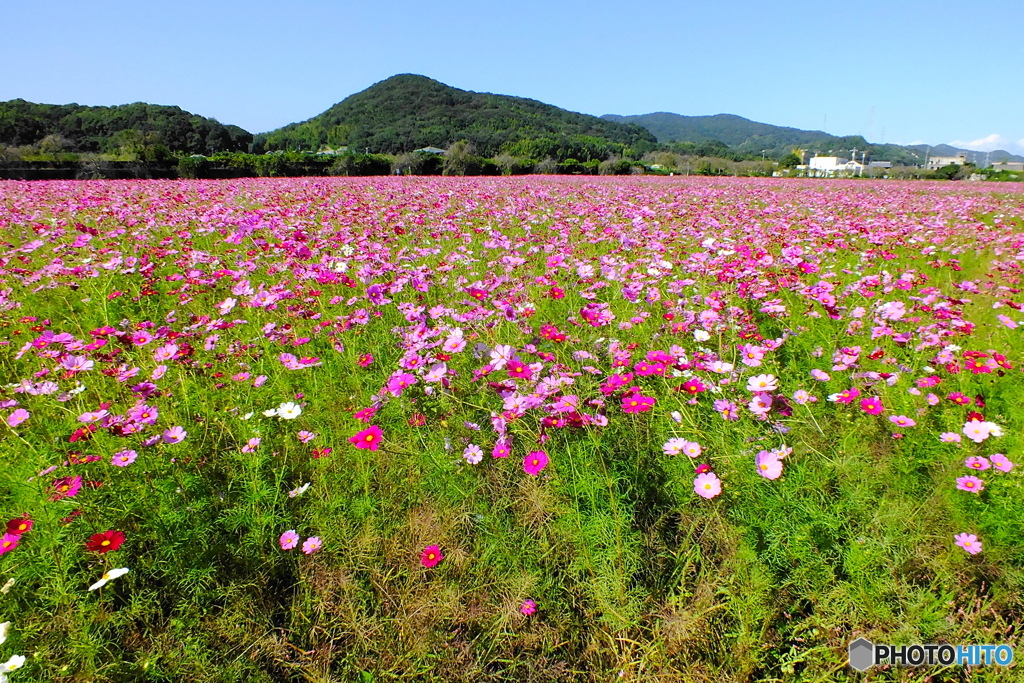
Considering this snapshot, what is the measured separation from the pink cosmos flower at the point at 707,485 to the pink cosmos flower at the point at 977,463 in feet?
2.59

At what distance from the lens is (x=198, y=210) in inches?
267

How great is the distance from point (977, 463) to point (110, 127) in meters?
79.0

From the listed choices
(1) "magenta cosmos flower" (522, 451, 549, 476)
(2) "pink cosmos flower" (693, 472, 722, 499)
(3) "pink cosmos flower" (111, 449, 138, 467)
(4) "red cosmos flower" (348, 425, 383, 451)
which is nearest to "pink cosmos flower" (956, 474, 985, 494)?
(2) "pink cosmos flower" (693, 472, 722, 499)

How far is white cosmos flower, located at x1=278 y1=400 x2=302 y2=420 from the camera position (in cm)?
185

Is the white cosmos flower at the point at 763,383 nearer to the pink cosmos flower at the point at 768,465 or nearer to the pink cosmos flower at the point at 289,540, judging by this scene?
the pink cosmos flower at the point at 768,465

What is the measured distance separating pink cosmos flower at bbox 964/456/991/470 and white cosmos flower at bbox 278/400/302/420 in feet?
7.18

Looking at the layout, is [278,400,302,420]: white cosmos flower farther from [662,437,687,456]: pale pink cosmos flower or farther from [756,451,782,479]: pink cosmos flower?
[756,451,782,479]: pink cosmos flower

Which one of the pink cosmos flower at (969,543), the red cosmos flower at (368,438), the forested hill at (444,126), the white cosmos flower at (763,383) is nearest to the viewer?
the pink cosmos flower at (969,543)

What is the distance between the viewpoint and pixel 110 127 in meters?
58.5

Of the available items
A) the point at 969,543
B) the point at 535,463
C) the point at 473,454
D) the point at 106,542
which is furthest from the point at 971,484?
the point at 106,542

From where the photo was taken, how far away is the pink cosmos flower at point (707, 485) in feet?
4.51

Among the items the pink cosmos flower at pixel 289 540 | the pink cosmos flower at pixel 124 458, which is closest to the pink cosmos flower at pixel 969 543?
the pink cosmos flower at pixel 289 540

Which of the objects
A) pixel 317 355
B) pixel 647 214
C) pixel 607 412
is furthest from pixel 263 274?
pixel 647 214

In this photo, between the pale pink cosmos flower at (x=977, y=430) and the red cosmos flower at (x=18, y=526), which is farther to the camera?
the pale pink cosmos flower at (x=977, y=430)
